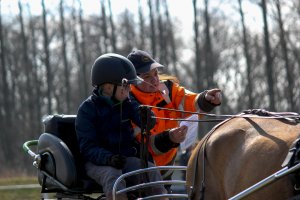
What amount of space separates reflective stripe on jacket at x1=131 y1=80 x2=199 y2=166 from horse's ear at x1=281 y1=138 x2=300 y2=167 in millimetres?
2167

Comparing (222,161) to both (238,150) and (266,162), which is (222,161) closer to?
(238,150)

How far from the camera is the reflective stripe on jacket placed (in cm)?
646

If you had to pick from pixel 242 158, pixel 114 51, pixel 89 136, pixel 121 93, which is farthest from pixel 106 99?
pixel 114 51

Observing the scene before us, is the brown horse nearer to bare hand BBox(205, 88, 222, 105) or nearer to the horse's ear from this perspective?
the horse's ear

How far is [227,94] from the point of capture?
1743 inches

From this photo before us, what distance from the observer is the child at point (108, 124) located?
19.0 ft

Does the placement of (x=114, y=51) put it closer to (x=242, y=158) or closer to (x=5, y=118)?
(x=5, y=118)

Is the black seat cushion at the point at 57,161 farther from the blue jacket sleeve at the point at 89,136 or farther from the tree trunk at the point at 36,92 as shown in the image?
the tree trunk at the point at 36,92

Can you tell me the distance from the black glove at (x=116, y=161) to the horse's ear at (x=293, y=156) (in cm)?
168

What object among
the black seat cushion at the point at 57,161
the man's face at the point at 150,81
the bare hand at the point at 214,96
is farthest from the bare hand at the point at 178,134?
the black seat cushion at the point at 57,161

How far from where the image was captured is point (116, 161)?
222 inches

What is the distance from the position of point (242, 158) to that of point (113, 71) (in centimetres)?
149

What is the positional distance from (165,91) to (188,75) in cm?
4217

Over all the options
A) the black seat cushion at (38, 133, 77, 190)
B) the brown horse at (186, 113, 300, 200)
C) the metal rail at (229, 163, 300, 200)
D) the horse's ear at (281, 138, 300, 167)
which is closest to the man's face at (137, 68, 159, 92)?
the black seat cushion at (38, 133, 77, 190)
